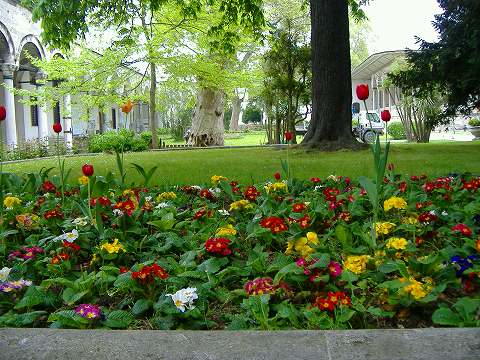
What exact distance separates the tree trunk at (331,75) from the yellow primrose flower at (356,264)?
8109 millimetres

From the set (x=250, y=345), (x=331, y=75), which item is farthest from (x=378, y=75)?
(x=250, y=345)

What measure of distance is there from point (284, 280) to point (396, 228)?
0.91 m

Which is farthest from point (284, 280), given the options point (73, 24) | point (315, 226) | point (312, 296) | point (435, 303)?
point (73, 24)

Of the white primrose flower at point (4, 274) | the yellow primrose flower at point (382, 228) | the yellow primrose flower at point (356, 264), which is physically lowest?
the white primrose flower at point (4, 274)

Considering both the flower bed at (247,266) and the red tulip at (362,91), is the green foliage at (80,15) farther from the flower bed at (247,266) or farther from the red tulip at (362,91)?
the red tulip at (362,91)

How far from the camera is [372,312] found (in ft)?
6.00

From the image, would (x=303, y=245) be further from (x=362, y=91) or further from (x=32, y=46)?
(x=32, y=46)

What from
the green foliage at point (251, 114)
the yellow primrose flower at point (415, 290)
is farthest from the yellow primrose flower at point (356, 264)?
the green foliage at point (251, 114)

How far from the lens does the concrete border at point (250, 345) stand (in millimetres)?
1441

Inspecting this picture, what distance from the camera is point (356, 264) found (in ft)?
7.39

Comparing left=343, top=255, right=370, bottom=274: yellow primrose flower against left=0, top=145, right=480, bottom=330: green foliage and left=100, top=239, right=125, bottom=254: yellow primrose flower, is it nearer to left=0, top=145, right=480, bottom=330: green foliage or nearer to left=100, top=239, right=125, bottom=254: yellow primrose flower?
left=0, top=145, right=480, bottom=330: green foliage

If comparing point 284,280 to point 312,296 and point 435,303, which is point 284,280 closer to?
point 312,296

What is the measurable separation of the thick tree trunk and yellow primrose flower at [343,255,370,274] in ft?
74.7

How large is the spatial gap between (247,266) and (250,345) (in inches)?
35.5
